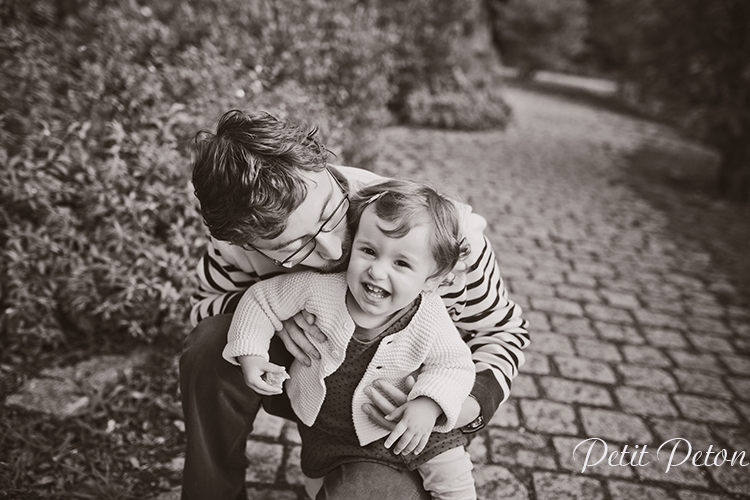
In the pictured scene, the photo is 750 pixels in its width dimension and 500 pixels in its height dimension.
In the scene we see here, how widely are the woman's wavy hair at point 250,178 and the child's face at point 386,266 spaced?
0.23 m

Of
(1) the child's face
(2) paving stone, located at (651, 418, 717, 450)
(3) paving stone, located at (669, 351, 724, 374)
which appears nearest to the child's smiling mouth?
(1) the child's face

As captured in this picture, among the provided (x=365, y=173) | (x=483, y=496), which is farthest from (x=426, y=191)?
(x=483, y=496)

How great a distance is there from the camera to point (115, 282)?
9.28ft

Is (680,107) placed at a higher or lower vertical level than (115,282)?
higher

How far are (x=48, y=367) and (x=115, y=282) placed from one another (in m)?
0.58

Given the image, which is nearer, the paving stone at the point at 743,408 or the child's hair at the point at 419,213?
the child's hair at the point at 419,213

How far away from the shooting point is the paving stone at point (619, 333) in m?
3.76

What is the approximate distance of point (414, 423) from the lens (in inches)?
61.1

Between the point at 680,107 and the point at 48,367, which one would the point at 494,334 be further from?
the point at 680,107

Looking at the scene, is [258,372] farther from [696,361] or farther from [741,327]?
[741,327]

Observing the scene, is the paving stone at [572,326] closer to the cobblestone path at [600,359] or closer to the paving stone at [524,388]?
the cobblestone path at [600,359]

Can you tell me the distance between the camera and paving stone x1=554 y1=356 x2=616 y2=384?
331cm

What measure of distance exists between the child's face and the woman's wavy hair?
0.75ft

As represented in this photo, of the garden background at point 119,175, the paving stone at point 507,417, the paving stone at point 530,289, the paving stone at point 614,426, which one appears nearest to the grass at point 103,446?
the garden background at point 119,175
